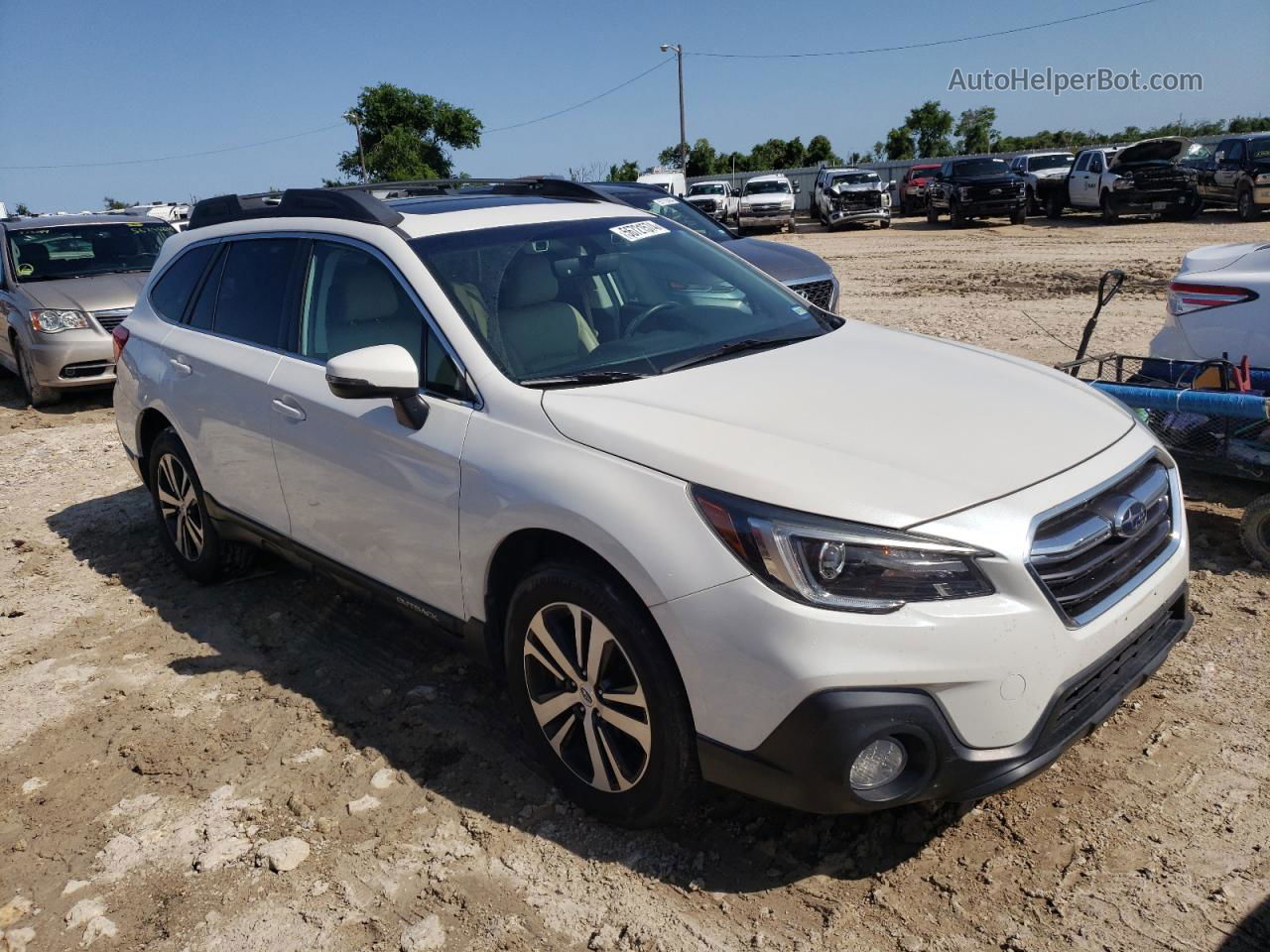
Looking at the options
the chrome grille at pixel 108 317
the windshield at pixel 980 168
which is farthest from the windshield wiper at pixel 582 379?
the windshield at pixel 980 168

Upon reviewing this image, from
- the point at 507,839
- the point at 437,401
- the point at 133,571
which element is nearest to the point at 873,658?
the point at 507,839

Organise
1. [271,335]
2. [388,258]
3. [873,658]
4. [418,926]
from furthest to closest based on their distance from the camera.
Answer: [271,335]
[388,258]
[418,926]
[873,658]

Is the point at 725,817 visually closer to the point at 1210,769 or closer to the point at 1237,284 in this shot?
the point at 1210,769

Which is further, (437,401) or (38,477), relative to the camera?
(38,477)

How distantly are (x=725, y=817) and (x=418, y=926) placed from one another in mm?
940

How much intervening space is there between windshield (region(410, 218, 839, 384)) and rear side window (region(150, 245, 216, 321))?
1858 millimetres

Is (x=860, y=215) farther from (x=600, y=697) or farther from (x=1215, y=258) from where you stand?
(x=600, y=697)

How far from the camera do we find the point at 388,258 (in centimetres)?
356

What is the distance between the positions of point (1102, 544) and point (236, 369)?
11.0 feet

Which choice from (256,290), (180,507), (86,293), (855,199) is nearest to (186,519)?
(180,507)

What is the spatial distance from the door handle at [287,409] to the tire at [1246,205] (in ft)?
73.7

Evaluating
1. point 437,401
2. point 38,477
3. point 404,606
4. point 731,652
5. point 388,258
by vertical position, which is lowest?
point 38,477

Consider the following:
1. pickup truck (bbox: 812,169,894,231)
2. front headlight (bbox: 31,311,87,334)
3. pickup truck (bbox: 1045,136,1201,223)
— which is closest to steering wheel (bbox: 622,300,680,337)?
front headlight (bbox: 31,311,87,334)

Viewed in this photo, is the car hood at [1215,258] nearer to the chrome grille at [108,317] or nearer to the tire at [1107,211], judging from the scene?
the chrome grille at [108,317]
